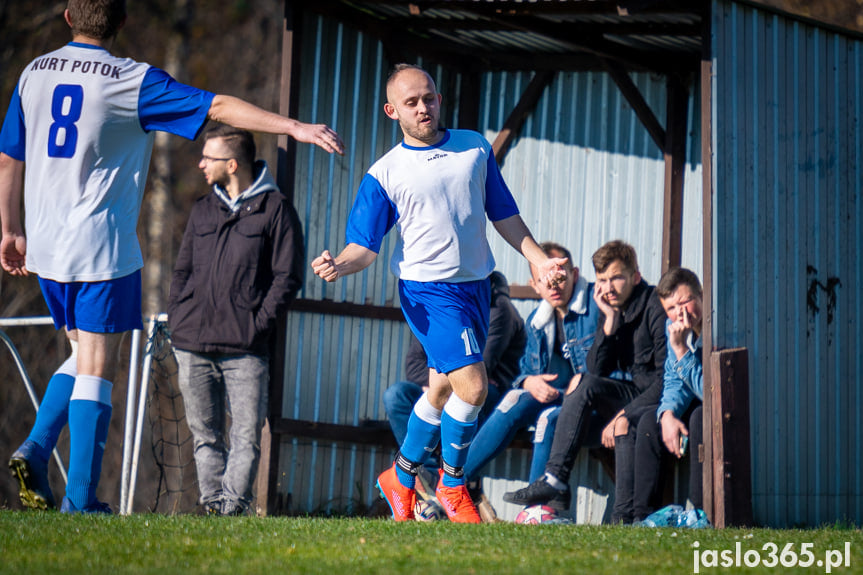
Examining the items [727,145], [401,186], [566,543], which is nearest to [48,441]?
[401,186]

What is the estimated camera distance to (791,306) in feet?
24.4

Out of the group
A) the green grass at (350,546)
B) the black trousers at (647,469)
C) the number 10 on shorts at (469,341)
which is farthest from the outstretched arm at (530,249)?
the black trousers at (647,469)

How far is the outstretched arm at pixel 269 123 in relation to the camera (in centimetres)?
534

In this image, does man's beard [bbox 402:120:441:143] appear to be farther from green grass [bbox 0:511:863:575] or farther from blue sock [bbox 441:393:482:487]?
green grass [bbox 0:511:863:575]

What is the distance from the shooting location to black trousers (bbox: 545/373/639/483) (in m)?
7.45

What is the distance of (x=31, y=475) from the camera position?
19.2 ft

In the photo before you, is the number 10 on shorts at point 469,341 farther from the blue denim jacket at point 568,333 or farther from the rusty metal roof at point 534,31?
the rusty metal roof at point 534,31

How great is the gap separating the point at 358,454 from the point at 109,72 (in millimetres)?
3842

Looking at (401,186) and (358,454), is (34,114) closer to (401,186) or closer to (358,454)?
(401,186)

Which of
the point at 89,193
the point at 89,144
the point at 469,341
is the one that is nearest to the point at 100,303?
the point at 89,193

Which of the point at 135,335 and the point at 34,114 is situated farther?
the point at 135,335

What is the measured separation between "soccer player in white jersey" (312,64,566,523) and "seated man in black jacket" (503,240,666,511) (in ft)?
4.81

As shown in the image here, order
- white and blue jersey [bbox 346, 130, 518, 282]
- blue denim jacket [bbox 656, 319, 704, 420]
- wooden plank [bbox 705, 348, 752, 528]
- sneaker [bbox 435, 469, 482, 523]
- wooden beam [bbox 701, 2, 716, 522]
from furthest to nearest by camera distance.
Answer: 1. blue denim jacket [bbox 656, 319, 704, 420]
2. wooden beam [bbox 701, 2, 716, 522]
3. wooden plank [bbox 705, 348, 752, 528]
4. sneaker [bbox 435, 469, 482, 523]
5. white and blue jersey [bbox 346, 130, 518, 282]

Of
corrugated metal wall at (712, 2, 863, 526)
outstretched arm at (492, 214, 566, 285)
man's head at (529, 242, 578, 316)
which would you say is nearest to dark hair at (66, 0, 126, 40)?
outstretched arm at (492, 214, 566, 285)
